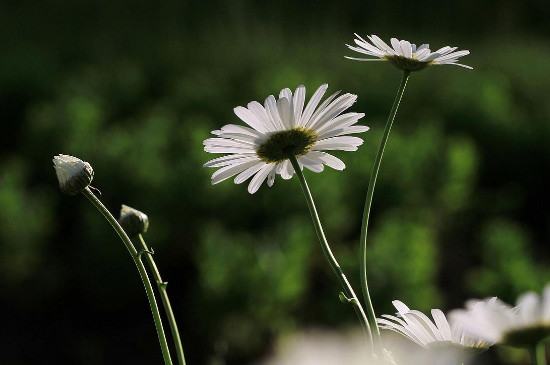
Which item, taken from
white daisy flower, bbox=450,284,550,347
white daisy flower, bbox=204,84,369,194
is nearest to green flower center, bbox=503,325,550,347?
white daisy flower, bbox=450,284,550,347

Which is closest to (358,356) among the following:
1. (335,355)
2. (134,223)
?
(335,355)

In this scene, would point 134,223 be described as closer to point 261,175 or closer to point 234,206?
point 261,175

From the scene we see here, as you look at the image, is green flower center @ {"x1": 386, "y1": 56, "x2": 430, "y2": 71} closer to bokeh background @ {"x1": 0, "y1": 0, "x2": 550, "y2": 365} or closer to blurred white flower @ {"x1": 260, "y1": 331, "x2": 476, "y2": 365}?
blurred white flower @ {"x1": 260, "y1": 331, "x2": 476, "y2": 365}

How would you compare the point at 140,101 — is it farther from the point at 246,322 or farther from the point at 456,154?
the point at 246,322

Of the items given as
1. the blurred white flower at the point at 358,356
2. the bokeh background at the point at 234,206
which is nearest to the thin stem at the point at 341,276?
the blurred white flower at the point at 358,356

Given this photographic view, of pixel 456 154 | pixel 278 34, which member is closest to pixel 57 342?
pixel 456 154
